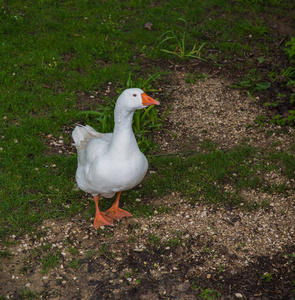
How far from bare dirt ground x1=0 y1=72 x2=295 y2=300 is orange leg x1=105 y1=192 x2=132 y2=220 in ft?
0.30

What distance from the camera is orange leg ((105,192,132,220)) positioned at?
4.69 meters

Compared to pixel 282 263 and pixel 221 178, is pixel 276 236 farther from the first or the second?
pixel 221 178

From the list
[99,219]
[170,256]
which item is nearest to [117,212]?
[99,219]

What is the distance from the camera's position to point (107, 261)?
4180 millimetres

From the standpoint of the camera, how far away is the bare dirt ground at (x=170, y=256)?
3.86 m

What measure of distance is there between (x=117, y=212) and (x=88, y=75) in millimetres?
3244

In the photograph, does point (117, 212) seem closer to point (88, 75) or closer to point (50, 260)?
point (50, 260)

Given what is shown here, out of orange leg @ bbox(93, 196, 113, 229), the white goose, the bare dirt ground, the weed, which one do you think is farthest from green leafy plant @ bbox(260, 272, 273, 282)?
the weed

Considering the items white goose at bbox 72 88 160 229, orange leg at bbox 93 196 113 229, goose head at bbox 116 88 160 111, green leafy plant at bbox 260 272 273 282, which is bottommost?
orange leg at bbox 93 196 113 229

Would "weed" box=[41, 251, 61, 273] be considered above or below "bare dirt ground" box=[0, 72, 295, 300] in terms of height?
below

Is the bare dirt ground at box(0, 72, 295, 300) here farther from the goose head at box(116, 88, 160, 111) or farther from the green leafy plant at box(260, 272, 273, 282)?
the goose head at box(116, 88, 160, 111)

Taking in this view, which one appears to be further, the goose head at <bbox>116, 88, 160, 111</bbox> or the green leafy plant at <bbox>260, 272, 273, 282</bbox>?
the green leafy plant at <bbox>260, 272, 273, 282</bbox>

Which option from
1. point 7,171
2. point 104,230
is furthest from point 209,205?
point 7,171

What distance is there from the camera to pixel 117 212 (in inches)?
185
